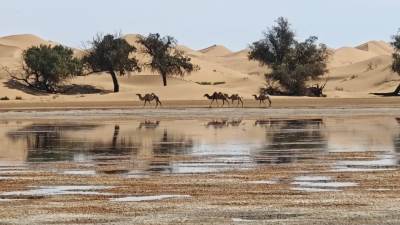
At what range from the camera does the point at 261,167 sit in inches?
824

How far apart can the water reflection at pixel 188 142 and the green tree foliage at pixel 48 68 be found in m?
38.5

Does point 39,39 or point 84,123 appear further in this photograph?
point 39,39

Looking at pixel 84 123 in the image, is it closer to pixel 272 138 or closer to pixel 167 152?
pixel 272 138

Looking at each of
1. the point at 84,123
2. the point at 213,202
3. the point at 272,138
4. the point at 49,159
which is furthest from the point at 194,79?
the point at 213,202

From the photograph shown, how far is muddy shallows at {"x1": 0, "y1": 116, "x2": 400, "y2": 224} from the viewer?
531 inches

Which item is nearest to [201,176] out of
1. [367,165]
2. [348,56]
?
[367,165]

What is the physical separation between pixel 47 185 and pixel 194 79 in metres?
98.0

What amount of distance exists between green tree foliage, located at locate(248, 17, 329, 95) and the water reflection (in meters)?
38.8

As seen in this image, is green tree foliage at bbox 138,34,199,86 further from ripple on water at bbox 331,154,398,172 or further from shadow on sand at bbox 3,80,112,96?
ripple on water at bbox 331,154,398,172

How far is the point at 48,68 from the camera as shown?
8238 centimetres

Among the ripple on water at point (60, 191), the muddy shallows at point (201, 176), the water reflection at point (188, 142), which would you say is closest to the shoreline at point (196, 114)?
the water reflection at point (188, 142)

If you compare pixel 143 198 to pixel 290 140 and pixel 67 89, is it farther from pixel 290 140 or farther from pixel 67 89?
pixel 67 89

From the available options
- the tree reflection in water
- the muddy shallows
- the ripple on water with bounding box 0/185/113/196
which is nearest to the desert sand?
the tree reflection in water

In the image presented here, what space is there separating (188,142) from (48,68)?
54.2 meters
